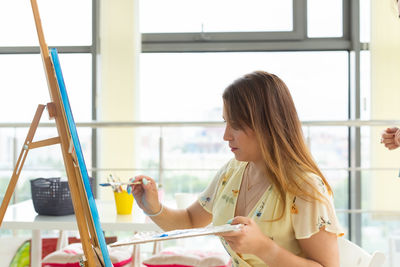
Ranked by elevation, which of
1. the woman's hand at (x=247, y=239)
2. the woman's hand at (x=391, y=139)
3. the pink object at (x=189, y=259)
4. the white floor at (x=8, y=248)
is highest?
the woman's hand at (x=391, y=139)

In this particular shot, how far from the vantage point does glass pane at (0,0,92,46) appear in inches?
162

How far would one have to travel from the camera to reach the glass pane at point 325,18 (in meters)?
4.09

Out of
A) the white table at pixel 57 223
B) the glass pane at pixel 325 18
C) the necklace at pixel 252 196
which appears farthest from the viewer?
the glass pane at pixel 325 18

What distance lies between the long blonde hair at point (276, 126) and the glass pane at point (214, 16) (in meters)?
2.91

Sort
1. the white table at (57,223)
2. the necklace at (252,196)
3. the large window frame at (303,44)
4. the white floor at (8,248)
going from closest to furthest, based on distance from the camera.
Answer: the necklace at (252,196)
the white table at (57,223)
the white floor at (8,248)
the large window frame at (303,44)

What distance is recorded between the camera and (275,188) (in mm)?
1308

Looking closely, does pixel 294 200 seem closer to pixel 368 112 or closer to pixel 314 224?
pixel 314 224

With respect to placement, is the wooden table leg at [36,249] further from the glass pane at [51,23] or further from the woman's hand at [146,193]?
the glass pane at [51,23]

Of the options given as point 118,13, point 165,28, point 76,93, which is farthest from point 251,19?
point 76,93

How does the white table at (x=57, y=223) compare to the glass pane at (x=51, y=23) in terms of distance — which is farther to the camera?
the glass pane at (x=51, y=23)

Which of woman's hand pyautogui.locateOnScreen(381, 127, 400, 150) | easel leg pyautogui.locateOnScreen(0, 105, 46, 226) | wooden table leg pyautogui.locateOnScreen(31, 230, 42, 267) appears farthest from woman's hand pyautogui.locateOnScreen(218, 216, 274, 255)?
wooden table leg pyautogui.locateOnScreen(31, 230, 42, 267)

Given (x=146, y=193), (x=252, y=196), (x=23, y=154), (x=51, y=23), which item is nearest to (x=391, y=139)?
(x=252, y=196)

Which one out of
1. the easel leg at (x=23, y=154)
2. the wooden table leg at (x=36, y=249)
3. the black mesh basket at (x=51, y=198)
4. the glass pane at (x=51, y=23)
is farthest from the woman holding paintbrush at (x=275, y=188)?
the glass pane at (x=51, y=23)

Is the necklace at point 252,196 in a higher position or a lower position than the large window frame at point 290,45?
lower
